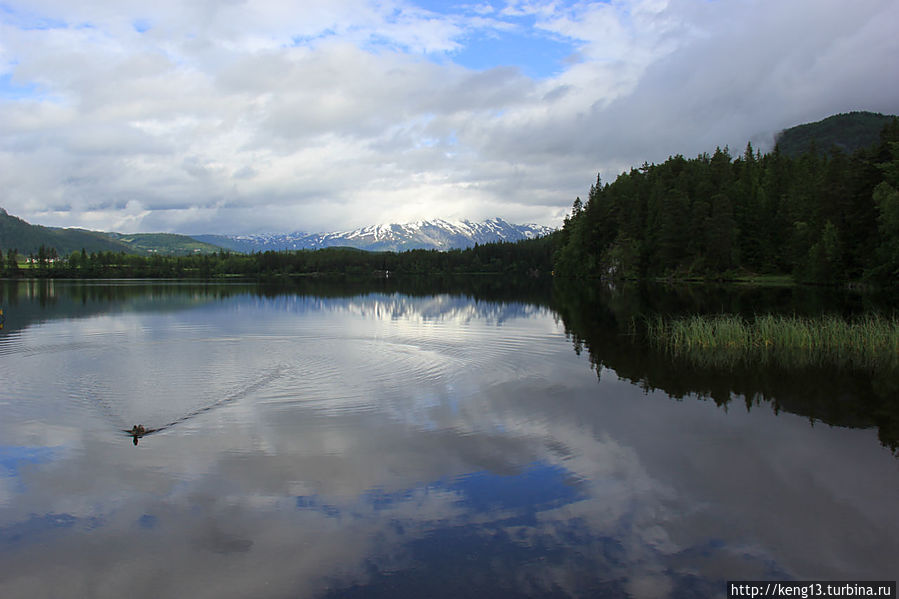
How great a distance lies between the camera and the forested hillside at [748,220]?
7831cm

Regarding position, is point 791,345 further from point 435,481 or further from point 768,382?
point 435,481

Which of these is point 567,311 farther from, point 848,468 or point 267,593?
point 267,593

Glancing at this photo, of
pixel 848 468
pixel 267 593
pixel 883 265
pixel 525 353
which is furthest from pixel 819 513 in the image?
pixel 883 265

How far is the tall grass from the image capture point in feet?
92.8

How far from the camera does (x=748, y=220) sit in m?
115

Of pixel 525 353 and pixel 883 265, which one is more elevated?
pixel 883 265

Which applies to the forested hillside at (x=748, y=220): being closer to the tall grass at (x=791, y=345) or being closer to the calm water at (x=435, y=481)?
the tall grass at (x=791, y=345)

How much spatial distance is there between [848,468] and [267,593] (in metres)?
13.8

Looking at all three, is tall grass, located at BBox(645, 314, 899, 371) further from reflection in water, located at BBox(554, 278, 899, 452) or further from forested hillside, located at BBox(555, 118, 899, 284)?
forested hillside, located at BBox(555, 118, 899, 284)

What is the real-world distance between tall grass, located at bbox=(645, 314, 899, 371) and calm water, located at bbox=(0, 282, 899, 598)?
11.9ft

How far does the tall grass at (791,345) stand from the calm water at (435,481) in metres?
3.63

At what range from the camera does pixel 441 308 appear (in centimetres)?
6656

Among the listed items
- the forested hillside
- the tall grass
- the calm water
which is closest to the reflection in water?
the calm water

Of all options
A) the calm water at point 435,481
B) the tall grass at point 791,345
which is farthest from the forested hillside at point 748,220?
the calm water at point 435,481
